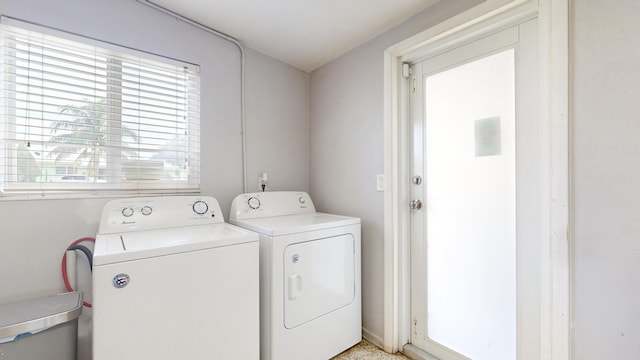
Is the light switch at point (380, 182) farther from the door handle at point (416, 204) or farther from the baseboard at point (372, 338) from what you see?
the baseboard at point (372, 338)

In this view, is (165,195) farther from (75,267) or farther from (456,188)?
(456,188)

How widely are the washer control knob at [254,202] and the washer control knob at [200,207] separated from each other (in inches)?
11.4

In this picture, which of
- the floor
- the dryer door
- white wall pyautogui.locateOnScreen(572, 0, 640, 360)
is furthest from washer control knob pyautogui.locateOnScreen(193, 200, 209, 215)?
white wall pyautogui.locateOnScreen(572, 0, 640, 360)

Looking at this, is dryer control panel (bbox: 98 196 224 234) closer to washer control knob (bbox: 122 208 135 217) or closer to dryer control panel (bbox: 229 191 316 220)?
washer control knob (bbox: 122 208 135 217)

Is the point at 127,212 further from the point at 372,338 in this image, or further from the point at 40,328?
the point at 372,338

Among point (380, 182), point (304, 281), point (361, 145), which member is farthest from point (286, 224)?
point (361, 145)

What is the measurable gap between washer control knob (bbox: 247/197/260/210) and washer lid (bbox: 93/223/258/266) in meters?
0.35

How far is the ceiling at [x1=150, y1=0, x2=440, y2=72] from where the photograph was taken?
1.67m

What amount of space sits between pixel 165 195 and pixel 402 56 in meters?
1.82

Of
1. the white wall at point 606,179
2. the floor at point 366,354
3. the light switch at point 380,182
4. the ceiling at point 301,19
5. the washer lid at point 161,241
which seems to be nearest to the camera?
the white wall at point 606,179

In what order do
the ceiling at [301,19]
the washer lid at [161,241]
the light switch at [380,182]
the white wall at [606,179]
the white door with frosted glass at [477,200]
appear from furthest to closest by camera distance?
1. the light switch at [380,182]
2. the ceiling at [301,19]
3. the white door with frosted glass at [477,200]
4. the washer lid at [161,241]
5. the white wall at [606,179]

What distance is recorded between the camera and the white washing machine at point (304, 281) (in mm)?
1524

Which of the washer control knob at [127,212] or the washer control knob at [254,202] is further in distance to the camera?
the washer control knob at [254,202]

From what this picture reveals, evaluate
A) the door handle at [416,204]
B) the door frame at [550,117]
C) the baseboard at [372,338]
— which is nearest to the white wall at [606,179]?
the door frame at [550,117]
